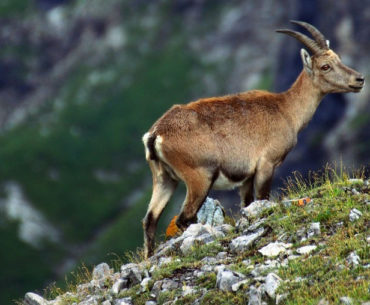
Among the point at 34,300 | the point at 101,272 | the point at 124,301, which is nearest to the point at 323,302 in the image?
the point at 124,301

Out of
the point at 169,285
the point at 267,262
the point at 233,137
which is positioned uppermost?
the point at 233,137

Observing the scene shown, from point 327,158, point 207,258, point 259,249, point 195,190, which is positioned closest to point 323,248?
point 259,249

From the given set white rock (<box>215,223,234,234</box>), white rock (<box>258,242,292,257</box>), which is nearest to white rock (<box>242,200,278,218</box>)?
white rock (<box>215,223,234,234</box>)

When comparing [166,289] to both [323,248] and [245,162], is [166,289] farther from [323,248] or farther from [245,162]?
[245,162]

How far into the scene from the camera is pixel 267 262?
37.7ft

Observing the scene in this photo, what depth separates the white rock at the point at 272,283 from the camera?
1039 cm

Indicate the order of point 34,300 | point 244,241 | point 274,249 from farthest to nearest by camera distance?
1. point 34,300
2. point 244,241
3. point 274,249

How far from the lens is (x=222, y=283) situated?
11070 mm

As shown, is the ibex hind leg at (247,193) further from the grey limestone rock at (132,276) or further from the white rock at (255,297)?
the white rock at (255,297)

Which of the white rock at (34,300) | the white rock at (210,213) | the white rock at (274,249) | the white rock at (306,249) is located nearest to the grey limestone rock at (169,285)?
the white rock at (274,249)

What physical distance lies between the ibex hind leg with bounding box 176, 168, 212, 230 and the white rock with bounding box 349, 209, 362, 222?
418cm

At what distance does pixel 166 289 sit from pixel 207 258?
1107 millimetres

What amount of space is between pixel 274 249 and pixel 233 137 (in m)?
5.41

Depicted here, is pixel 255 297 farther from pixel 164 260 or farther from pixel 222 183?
pixel 222 183
